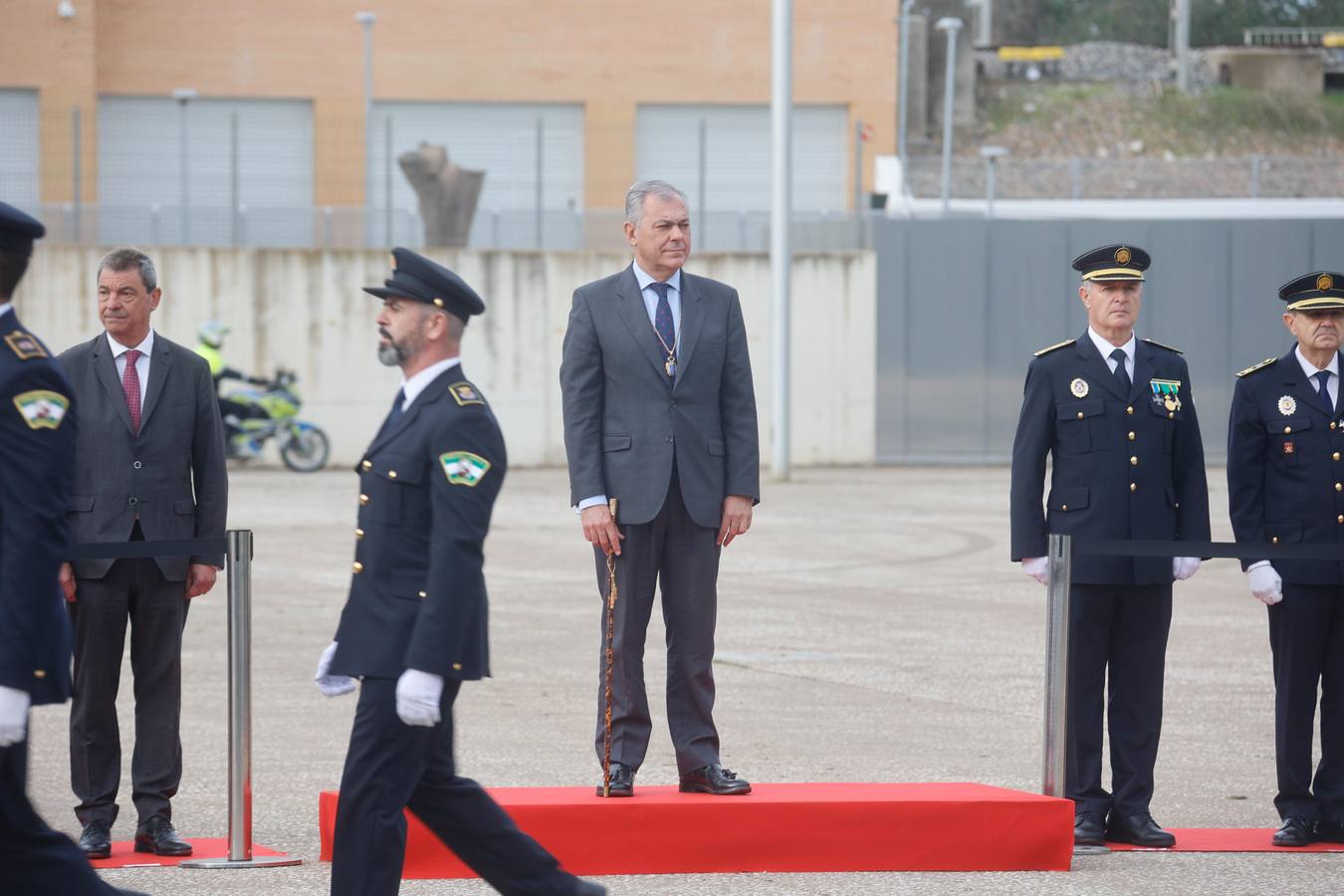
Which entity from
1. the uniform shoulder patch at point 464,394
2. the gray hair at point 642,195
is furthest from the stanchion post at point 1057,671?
the uniform shoulder patch at point 464,394

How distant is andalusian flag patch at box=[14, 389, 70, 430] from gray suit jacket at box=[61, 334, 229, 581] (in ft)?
6.18

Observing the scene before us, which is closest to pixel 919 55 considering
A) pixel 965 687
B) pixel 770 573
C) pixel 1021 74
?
pixel 1021 74

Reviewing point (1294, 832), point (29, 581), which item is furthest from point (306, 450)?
point (29, 581)

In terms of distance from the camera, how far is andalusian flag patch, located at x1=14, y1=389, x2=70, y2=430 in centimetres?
396

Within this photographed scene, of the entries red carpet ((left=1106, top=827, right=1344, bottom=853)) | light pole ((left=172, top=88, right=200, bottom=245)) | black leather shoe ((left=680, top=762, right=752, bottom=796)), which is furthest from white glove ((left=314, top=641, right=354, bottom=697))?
light pole ((left=172, top=88, right=200, bottom=245))

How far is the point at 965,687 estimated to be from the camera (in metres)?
9.17

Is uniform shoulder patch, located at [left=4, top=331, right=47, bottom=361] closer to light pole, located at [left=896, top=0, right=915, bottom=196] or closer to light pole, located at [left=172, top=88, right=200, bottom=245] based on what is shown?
light pole, located at [left=172, top=88, right=200, bottom=245]

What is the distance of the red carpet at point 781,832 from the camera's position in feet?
18.5

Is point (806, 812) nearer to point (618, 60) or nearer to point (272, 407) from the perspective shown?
point (272, 407)

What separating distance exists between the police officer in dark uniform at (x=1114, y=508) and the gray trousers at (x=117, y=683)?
9.14 ft

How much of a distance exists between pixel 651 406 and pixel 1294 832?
8.21ft

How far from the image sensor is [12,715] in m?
3.90

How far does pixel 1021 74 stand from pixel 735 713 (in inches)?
1531

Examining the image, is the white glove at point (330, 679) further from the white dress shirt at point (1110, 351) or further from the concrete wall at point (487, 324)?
the concrete wall at point (487, 324)
